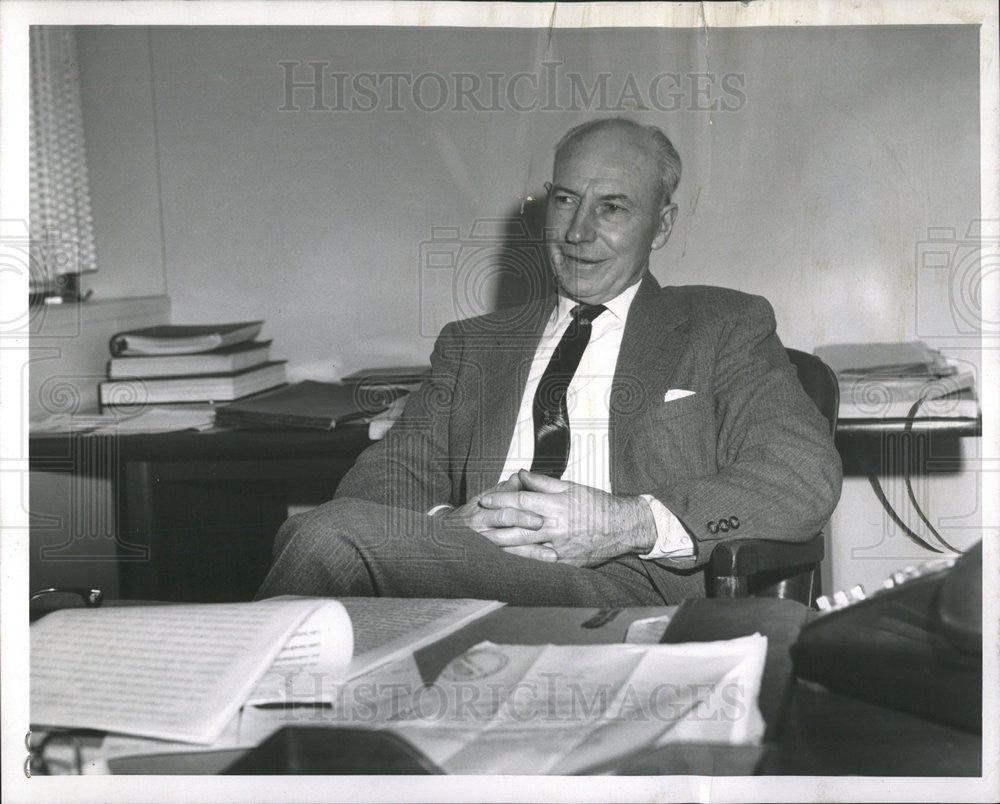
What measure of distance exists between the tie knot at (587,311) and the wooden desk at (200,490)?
0.37 metres

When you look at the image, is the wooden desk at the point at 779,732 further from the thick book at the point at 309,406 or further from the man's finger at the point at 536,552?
the thick book at the point at 309,406

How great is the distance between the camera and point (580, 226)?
1.33 meters

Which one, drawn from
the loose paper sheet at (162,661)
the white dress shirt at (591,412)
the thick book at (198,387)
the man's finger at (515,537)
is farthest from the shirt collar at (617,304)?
the loose paper sheet at (162,661)

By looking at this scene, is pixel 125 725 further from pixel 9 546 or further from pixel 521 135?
pixel 521 135

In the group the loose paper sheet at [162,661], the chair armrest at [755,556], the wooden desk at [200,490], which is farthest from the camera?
the wooden desk at [200,490]

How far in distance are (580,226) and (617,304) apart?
0.43 ft

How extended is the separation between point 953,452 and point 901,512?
113mm

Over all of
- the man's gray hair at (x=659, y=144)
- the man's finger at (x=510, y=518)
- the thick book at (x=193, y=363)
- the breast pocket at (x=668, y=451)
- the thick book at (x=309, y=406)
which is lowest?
the man's finger at (x=510, y=518)

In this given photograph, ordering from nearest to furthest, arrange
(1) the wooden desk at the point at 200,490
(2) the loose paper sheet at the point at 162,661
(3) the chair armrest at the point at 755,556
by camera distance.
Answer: (2) the loose paper sheet at the point at 162,661 → (3) the chair armrest at the point at 755,556 → (1) the wooden desk at the point at 200,490

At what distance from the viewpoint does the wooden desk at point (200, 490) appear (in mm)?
1328

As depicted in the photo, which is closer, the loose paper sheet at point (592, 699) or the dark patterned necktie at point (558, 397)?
the loose paper sheet at point (592, 699)

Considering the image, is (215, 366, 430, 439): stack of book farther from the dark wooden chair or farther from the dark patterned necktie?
→ the dark wooden chair

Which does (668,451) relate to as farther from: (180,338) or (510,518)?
(180,338)

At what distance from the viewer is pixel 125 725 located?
107 centimetres
